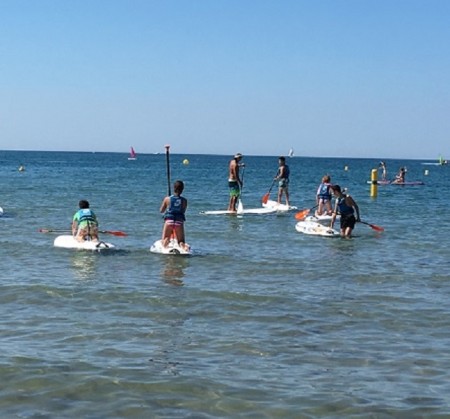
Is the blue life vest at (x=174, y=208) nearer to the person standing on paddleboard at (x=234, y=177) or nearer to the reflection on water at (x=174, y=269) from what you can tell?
the reflection on water at (x=174, y=269)

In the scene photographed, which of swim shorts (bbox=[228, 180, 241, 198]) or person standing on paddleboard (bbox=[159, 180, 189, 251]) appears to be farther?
swim shorts (bbox=[228, 180, 241, 198])

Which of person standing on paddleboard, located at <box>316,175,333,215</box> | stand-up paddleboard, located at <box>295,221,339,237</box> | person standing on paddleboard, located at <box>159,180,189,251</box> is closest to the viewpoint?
person standing on paddleboard, located at <box>159,180,189,251</box>

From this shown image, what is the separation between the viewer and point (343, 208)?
20.4 m

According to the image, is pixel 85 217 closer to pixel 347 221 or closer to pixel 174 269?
pixel 174 269

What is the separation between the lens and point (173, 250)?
53.9ft

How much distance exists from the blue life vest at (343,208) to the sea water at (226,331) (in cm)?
146

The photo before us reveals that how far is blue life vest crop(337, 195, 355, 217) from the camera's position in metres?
20.2

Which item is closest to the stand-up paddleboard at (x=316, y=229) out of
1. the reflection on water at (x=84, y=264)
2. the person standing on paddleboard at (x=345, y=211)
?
the person standing on paddleboard at (x=345, y=211)

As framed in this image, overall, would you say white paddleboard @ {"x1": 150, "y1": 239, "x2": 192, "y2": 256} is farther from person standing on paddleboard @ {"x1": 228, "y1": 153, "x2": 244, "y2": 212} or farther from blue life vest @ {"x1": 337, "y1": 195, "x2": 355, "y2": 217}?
person standing on paddleboard @ {"x1": 228, "y1": 153, "x2": 244, "y2": 212}

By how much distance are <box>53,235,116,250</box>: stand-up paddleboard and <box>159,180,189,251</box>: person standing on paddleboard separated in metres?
1.33

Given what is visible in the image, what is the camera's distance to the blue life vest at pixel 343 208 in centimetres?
2022

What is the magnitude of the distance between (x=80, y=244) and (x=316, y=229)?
7055 mm

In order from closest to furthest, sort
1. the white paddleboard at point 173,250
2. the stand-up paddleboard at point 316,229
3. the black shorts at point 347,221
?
1. the white paddleboard at point 173,250
2. the black shorts at point 347,221
3. the stand-up paddleboard at point 316,229

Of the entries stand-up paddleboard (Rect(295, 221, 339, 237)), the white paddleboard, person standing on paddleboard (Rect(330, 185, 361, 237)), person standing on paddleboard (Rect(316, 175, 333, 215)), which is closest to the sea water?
the white paddleboard
